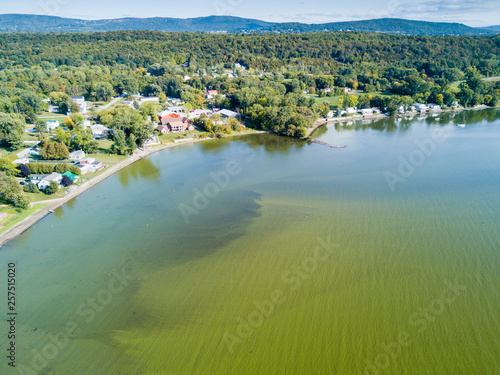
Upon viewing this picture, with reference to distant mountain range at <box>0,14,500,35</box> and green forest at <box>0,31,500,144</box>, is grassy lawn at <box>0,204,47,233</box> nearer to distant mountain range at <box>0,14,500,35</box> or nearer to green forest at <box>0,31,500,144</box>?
green forest at <box>0,31,500,144</box>

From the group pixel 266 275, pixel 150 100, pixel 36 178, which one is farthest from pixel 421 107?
pixel 36 178

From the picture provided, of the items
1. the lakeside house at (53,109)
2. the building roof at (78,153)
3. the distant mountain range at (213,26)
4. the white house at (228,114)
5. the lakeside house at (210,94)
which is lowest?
the building roof at (78,153)

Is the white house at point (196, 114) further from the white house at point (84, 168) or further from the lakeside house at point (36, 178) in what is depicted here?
the lakeside house at point (36, 178)

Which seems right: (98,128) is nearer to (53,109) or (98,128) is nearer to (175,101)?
(53,109)

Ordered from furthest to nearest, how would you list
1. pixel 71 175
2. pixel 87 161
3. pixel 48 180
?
1. pixel 87 161
2. pixel 71 175
3. pixel 48 180

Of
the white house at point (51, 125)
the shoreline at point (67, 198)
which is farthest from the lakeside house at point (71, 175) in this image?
the white house at point (51, 125)

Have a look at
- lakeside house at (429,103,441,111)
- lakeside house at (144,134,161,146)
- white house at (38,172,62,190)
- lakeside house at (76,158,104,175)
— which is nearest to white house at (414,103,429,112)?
lakeside house at (429,103,441,111)

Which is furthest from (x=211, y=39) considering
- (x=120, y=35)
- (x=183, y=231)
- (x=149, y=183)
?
(x=183, y=231)
